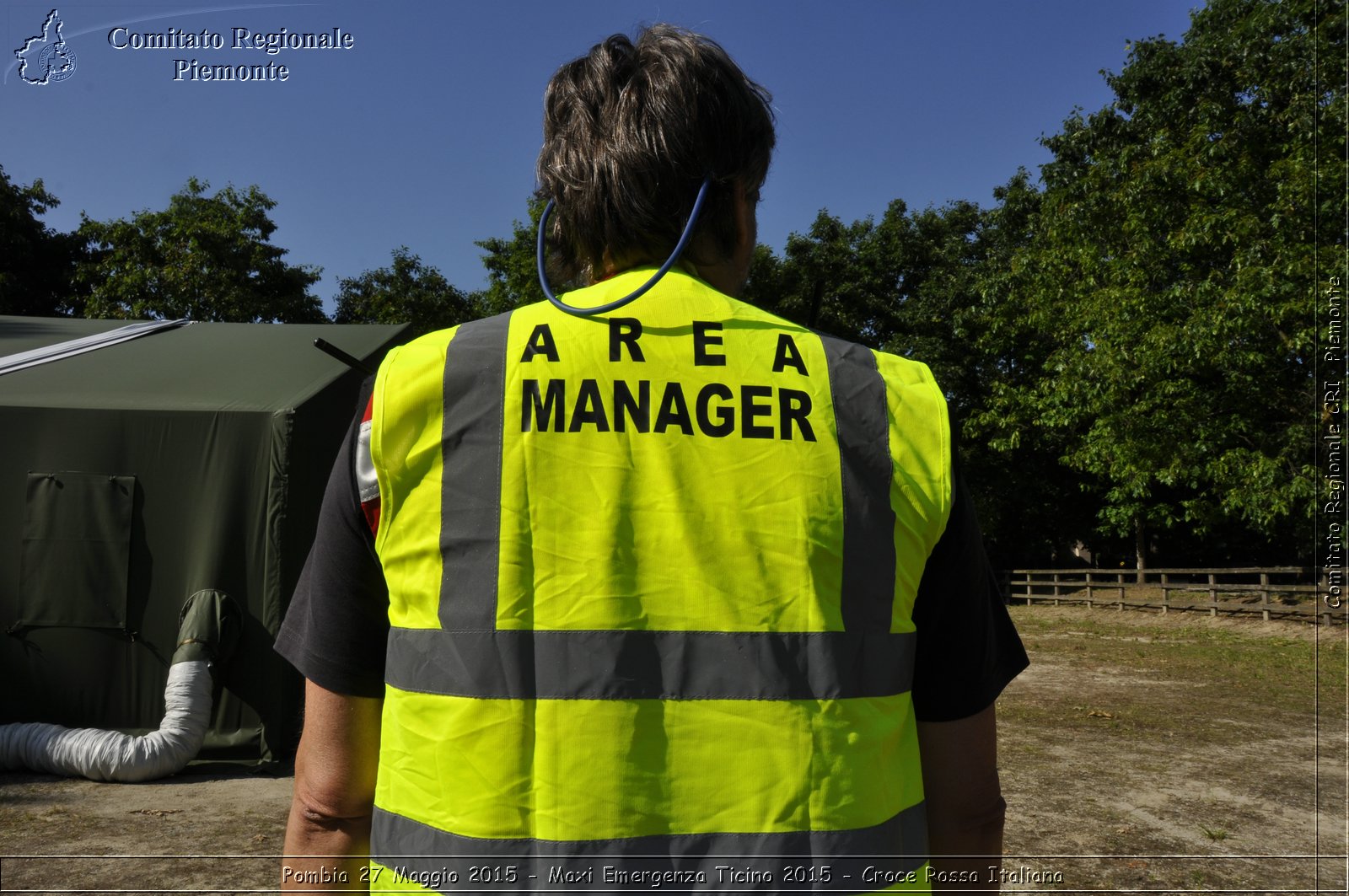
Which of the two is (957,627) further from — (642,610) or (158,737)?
(158,737)

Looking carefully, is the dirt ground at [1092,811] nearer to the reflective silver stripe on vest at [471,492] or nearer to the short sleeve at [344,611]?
the short sleeve at [344,611]

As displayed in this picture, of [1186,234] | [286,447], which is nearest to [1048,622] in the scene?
[1186,234]

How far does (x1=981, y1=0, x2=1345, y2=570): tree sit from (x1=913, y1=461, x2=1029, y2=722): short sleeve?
49.5 ft

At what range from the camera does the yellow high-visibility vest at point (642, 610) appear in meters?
0.96

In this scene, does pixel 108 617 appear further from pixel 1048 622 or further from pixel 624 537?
pixel 1048 622

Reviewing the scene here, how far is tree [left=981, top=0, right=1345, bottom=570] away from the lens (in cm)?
1443

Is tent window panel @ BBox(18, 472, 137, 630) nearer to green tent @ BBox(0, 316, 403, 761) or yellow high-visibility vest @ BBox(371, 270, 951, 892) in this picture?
green tent @ BBox(0, 316, 403, 761)

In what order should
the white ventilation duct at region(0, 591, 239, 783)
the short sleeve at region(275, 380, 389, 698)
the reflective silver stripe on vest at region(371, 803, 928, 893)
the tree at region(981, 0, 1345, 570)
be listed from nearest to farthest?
1. the reflective silver stripe on vest at region(371, 803, 928, 893)
2. the short sleeve at region(275, 380, 389, 698)
3. the white ventilation duct at region(0, 591, 239, 783)
4. the tree at region(981, 0, 1345, 570)

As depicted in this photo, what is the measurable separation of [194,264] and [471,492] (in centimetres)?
2492

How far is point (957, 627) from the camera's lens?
3.73ft

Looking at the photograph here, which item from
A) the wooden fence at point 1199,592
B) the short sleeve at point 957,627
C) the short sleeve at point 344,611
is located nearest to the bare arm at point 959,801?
the short sleeve at point 957,627

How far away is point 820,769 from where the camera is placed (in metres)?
0.98

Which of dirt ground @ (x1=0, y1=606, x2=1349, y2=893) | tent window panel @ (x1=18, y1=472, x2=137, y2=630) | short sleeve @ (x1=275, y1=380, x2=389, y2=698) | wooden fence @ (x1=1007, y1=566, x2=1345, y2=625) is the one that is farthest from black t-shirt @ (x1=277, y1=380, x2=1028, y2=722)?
wooden fence @ (x1=1007, y1=566, x2=1345, y2=625)

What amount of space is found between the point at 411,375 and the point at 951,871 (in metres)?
0.91
